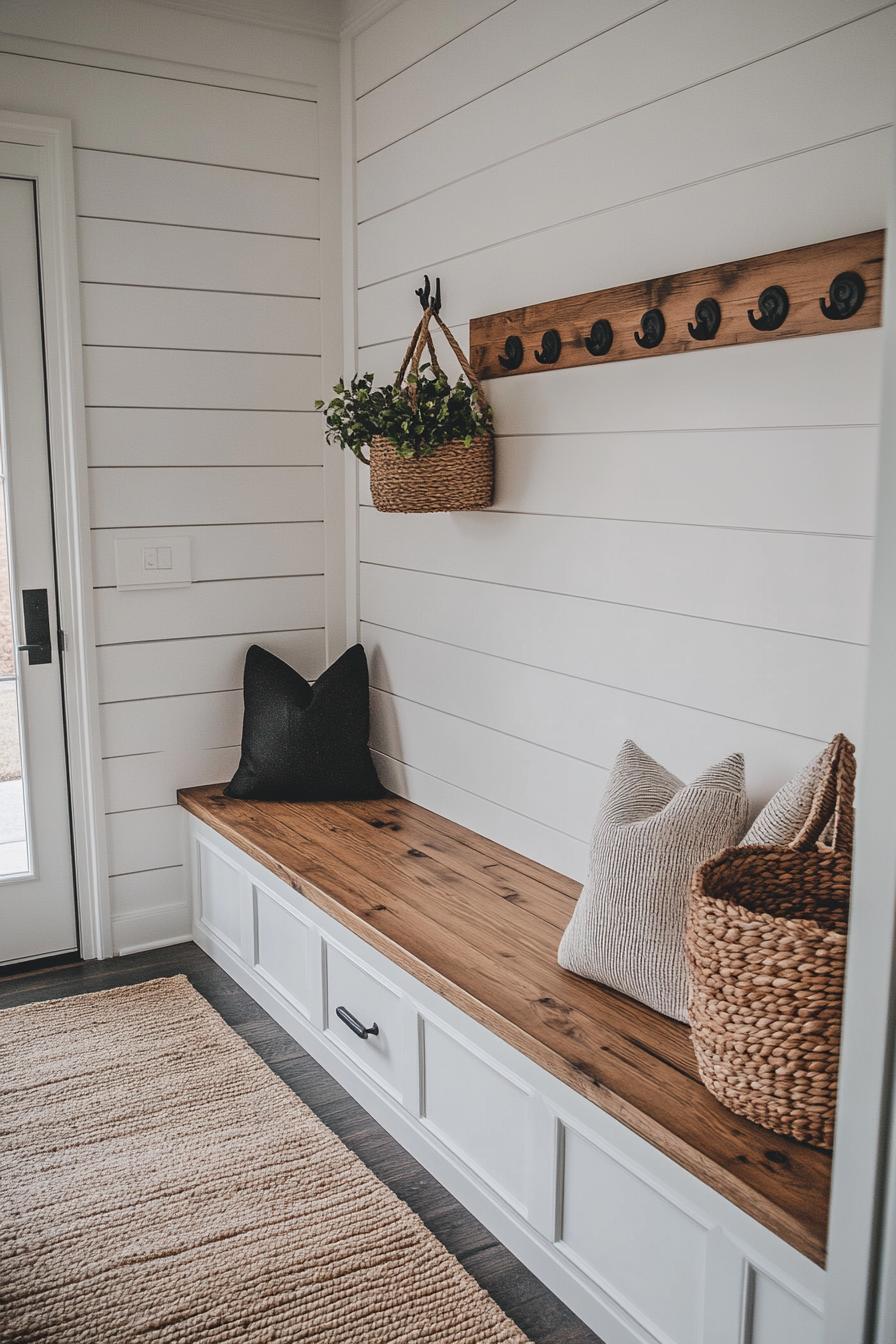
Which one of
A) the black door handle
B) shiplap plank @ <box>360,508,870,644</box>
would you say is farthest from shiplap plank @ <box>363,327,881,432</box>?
the black door handle

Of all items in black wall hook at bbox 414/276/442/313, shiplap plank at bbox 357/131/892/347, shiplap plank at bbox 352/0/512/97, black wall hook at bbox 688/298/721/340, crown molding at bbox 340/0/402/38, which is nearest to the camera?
shiplap plank at bbox 357/131/892/347

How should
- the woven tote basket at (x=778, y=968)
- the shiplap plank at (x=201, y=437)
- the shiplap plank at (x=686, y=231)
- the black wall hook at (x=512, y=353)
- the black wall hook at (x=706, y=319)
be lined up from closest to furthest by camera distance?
the woven tote basket at (x=778, y=968) → the shiplap plank at (x=686, y=231) → the black wall hook at (x=706, y=319) → the black wall hook at (x=512, y=353) → the shiplap plank at (x=201, y=437)

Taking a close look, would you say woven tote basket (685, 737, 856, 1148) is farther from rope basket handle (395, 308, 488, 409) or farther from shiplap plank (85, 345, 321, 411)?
shiplap plank (85, 345, 321, 411)

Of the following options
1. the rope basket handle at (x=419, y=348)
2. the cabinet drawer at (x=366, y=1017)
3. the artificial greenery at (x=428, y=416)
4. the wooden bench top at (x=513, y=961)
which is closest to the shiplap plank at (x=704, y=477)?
the artificial greenery at (x=428, y=416)

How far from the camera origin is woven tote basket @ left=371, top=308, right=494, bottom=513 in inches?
102

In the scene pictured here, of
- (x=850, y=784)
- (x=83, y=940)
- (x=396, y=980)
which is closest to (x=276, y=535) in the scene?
(x=83, y=940)

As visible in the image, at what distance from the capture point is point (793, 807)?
1.78 meters

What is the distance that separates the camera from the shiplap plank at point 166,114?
286 centimetres

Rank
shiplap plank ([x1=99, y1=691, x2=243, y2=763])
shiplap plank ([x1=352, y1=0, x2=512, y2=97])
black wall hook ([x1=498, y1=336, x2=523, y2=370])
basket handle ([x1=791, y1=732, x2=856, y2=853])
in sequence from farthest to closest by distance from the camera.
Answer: shiplap plank ([x1=99, y1=691, x2=243, y2=763]), shiplap plank ([x1=352, y1=0, x2=512, y2=97]), black wall hook ([x1=498, y1=336, x2=523, y2=370]), basket handle ([x1=791, y1=732, x2=856, y2=853])

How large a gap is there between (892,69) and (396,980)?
68.9 inches

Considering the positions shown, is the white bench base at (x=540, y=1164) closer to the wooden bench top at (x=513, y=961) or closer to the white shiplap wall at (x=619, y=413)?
the wooden bench top at (x=513, y=961)

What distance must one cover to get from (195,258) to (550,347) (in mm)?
1232

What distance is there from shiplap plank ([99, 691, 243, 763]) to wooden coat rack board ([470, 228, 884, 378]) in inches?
51.5

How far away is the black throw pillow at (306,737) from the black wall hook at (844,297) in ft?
5.84
